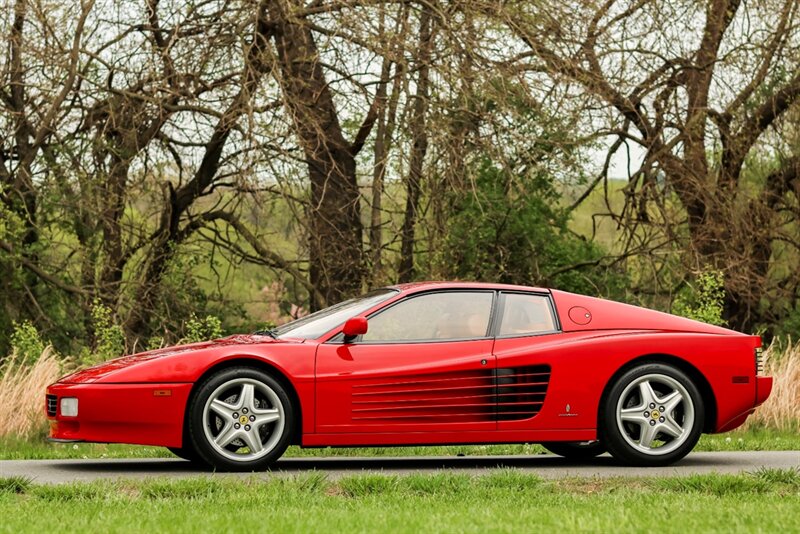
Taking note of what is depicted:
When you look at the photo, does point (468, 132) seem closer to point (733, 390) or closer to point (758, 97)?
point (758, 97)

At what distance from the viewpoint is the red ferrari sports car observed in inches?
359

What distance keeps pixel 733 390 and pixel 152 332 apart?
11.7m

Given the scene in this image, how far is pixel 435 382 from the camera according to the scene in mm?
9445

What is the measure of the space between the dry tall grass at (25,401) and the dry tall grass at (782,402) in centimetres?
773

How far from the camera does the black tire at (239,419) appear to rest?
29.8 feet

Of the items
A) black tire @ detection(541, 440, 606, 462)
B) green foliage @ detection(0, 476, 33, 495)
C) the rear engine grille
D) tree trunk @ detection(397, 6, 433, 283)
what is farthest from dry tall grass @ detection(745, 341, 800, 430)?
green foliage @ detection(0, 476, 33, 495)

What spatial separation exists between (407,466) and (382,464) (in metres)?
0.36

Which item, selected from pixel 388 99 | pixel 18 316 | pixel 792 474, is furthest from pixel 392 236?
pixel 792 474

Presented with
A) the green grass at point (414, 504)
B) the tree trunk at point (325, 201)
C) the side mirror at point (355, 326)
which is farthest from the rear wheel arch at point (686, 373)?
the tree trunk at point (325, 201)

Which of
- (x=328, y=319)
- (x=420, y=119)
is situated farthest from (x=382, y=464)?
(x=420, y=119)

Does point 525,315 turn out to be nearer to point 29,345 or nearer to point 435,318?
point 435,318

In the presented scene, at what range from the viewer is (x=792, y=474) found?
339 inches

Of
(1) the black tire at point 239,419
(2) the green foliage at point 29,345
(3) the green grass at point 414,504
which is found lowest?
(3) the green grass at point 414,504

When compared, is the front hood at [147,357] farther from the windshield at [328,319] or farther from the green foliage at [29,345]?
the green foliage at [29,345]
